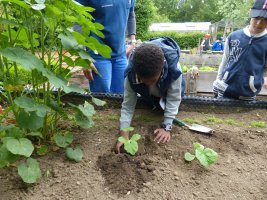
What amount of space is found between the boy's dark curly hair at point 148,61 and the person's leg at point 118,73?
84cm

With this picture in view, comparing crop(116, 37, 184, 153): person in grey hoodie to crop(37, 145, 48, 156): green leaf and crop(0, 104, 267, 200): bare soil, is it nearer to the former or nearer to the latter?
crop(0, 104, 267, 200): bare soil

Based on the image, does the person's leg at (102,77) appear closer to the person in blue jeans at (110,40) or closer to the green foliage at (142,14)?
the person in blue jeans at (110,40)

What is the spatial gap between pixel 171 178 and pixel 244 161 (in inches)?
18.9

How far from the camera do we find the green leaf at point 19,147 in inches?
47.9

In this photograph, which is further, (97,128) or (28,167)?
(97,128)

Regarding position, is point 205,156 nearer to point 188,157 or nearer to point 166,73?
point 188,157

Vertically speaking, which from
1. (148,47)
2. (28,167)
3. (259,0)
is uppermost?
(259,0)

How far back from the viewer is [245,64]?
95.0 inches

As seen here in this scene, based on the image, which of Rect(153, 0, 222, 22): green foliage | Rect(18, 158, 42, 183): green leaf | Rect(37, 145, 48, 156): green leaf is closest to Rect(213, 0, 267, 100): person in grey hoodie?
Rect(37, 145, 48, 156): green leaf

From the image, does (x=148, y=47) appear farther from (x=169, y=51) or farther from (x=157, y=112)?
(x=157, y=112)

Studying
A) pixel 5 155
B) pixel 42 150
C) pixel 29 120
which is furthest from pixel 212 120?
pixel 5 155

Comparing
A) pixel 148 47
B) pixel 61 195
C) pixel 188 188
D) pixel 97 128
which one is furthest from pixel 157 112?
pixel 61 195

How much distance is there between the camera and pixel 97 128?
1966mm

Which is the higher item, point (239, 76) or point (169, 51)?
point (169, 51)
